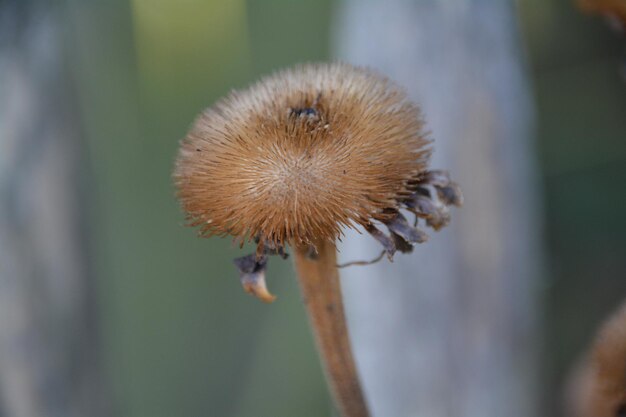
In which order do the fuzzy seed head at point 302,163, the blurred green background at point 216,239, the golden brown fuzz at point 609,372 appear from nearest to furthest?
1. the fuzzy seed head at point 302,163
2. the golden brown fuzz at point 609,372
3. the blurred green background at point 216,239

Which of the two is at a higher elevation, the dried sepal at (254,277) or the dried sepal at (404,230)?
the dried sepal at (404,230)

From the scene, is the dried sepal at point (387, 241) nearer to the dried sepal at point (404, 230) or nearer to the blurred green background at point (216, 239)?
the dried sepal at point (404, 230)

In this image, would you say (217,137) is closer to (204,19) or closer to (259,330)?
(204,19)

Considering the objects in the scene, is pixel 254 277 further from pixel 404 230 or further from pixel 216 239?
pixel 216 239

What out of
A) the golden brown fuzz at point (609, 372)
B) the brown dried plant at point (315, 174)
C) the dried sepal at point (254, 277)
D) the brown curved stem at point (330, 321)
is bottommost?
the golden brown fuzz at point (609, 372)

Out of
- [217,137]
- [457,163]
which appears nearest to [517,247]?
[457,163]

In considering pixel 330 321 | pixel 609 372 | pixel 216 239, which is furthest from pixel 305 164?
pixel 216 239

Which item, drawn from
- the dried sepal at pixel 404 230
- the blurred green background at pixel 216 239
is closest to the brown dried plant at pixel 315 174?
the dried sepal at pixel 404 230

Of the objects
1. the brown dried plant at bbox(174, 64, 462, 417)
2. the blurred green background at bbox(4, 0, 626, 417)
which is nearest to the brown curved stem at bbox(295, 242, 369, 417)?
the brown dried plant at bbox(174, 64, 462, 417)

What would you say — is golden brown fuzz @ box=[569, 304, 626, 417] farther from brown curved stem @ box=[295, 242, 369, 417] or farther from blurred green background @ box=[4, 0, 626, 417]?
blurred green background @ box=[4, 0, 626, 417]
